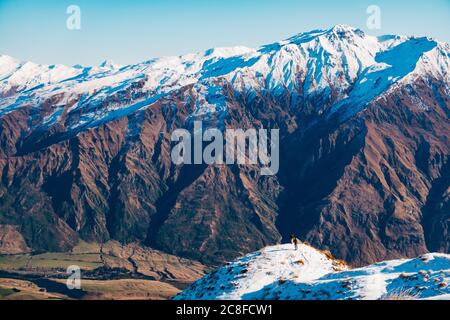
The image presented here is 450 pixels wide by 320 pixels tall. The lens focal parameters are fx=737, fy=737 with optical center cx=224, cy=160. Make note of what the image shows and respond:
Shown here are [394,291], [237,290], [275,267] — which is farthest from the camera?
[275,267]
